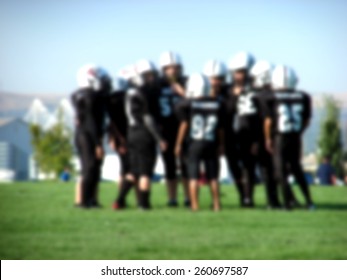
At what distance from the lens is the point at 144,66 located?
9.10 m

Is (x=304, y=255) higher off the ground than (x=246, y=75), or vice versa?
(x=246, y=75)

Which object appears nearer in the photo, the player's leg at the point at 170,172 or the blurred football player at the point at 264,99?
the blurred football player at the point at 264,99

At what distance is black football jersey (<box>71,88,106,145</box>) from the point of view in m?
9.17

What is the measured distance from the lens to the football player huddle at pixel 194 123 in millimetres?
9117

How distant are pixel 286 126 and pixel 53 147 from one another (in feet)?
5.91

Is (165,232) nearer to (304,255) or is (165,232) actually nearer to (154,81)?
(304,255)

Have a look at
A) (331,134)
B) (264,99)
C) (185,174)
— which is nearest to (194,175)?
(185,174)

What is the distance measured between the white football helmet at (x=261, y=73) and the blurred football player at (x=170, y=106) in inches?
22.8

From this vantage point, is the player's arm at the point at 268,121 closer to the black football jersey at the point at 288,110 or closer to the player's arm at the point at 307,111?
the black football jersey at the point at 288,110

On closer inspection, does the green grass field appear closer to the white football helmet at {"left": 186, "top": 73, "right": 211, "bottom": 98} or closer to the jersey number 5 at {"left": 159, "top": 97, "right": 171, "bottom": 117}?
the jersey number 5 at {"left": 159, "top": 97, "right": 171, "bottom": 117}

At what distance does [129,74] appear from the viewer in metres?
9.40

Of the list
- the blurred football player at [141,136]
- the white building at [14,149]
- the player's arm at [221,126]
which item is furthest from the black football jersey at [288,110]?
the white building at [14,149]
